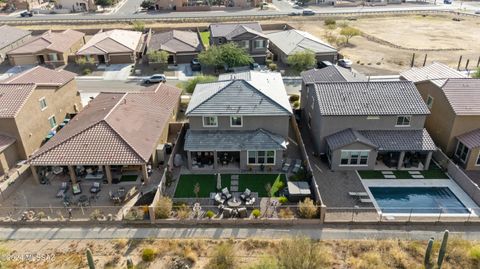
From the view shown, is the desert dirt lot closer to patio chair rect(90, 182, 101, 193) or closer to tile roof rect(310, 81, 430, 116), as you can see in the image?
patio chair rect(90, 182, 101, 193)

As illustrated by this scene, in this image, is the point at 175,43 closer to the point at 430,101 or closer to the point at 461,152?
the point at 430,101

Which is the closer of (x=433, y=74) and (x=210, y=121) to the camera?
(x=210, y=121)

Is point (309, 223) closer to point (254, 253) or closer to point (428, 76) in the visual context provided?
point (254, 253)

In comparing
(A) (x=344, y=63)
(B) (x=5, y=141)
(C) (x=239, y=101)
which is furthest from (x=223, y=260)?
(A) (x=344, y=63)

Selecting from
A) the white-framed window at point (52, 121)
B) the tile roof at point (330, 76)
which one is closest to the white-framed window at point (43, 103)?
the white-framed window at point (52, 121)

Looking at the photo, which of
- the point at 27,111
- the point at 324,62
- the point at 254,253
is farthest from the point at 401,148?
the point at 27,111

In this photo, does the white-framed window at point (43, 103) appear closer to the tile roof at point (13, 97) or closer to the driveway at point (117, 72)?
the tile roof at point (13, 97)
